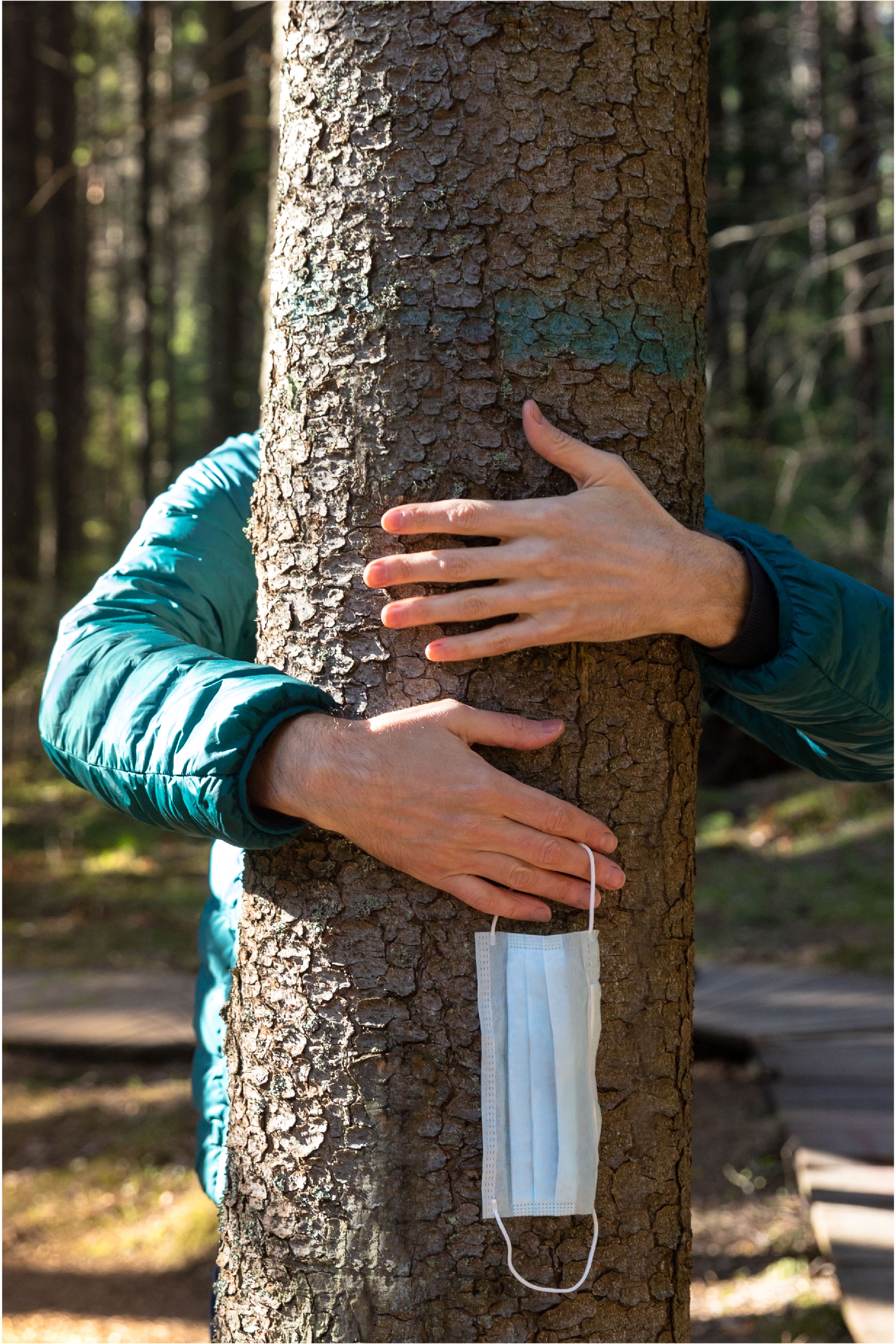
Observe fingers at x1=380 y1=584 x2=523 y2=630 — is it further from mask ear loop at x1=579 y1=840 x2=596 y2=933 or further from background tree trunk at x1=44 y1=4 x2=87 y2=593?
background tree trunk at x1=44 y1=4 x2=87 y2=593

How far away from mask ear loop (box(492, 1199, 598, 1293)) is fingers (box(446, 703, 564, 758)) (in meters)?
0.55

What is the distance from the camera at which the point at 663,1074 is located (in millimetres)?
1619

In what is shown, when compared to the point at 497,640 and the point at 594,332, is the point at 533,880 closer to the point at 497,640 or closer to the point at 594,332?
the point at 497,640

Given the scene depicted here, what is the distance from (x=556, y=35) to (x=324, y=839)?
3.75ft

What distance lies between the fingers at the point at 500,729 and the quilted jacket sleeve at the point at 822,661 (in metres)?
0.39

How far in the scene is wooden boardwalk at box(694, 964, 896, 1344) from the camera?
12.0 feet

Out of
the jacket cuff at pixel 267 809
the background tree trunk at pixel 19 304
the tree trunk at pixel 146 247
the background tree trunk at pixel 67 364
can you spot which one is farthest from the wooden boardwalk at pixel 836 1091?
the tree trunk at pixel 146 247

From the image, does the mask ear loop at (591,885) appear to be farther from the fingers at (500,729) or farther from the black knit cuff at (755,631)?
the black knit cuff at (755,631)

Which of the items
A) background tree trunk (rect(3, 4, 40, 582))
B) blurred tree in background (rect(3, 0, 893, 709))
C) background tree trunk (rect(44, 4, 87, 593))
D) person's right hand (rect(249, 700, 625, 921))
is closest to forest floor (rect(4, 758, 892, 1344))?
blurred tree in background (rect(3, 0, 893, 709))

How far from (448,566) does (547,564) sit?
0.42 ft

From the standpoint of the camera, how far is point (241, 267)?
1609cm

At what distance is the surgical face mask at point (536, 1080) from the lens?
1.47 metres

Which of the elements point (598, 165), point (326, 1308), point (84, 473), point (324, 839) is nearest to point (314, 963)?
point (324, 839)

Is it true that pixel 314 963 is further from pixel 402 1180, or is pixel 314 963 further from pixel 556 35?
pixel 556 35
